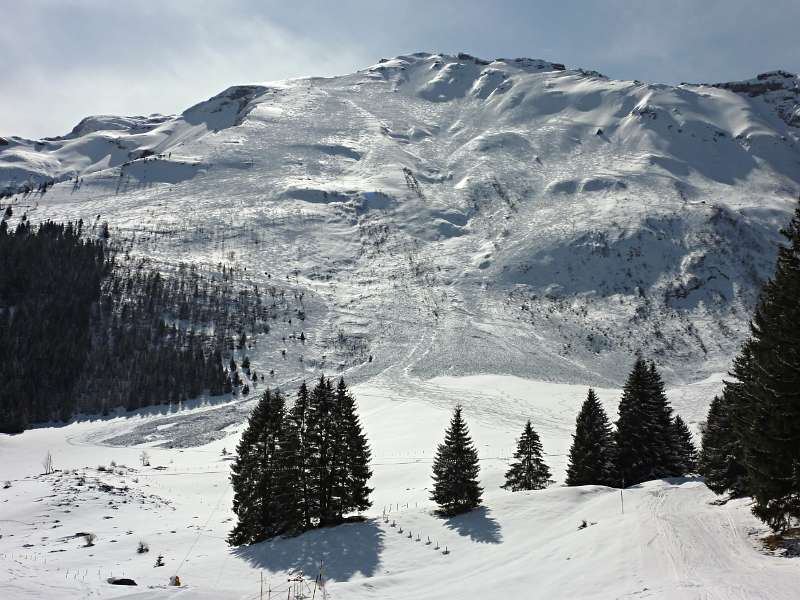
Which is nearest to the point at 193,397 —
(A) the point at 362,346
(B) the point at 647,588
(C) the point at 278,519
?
(A) the point at 362,346

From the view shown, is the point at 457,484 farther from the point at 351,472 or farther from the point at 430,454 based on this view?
the point at 430,454

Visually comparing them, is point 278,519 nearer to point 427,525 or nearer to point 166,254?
point 427,525

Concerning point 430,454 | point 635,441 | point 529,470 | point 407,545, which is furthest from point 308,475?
point 430,454

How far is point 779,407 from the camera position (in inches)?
742

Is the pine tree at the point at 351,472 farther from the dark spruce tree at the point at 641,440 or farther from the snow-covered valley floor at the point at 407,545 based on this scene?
the dark spruce tree at the point at 641,440

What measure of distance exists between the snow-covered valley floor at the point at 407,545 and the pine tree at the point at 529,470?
263 centimetres

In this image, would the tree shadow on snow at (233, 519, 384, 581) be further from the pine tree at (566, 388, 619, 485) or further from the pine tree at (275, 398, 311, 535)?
the pine tree at (566, 388, 619, 485)

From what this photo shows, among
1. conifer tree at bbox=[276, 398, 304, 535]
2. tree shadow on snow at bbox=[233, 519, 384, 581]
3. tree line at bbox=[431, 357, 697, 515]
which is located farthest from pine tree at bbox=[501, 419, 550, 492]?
conifer tree at bbox=[276, 398, 304, 535]

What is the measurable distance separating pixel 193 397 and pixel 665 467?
102445 mm

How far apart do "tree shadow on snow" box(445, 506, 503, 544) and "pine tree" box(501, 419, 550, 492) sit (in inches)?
527

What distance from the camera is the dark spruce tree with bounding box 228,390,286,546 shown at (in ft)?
122

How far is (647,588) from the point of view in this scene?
1716 cm

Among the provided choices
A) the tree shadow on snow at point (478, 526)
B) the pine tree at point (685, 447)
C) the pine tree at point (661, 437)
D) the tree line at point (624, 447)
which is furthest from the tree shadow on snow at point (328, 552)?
the pine tree at point (685, 447)

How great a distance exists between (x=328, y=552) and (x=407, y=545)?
441 cm
